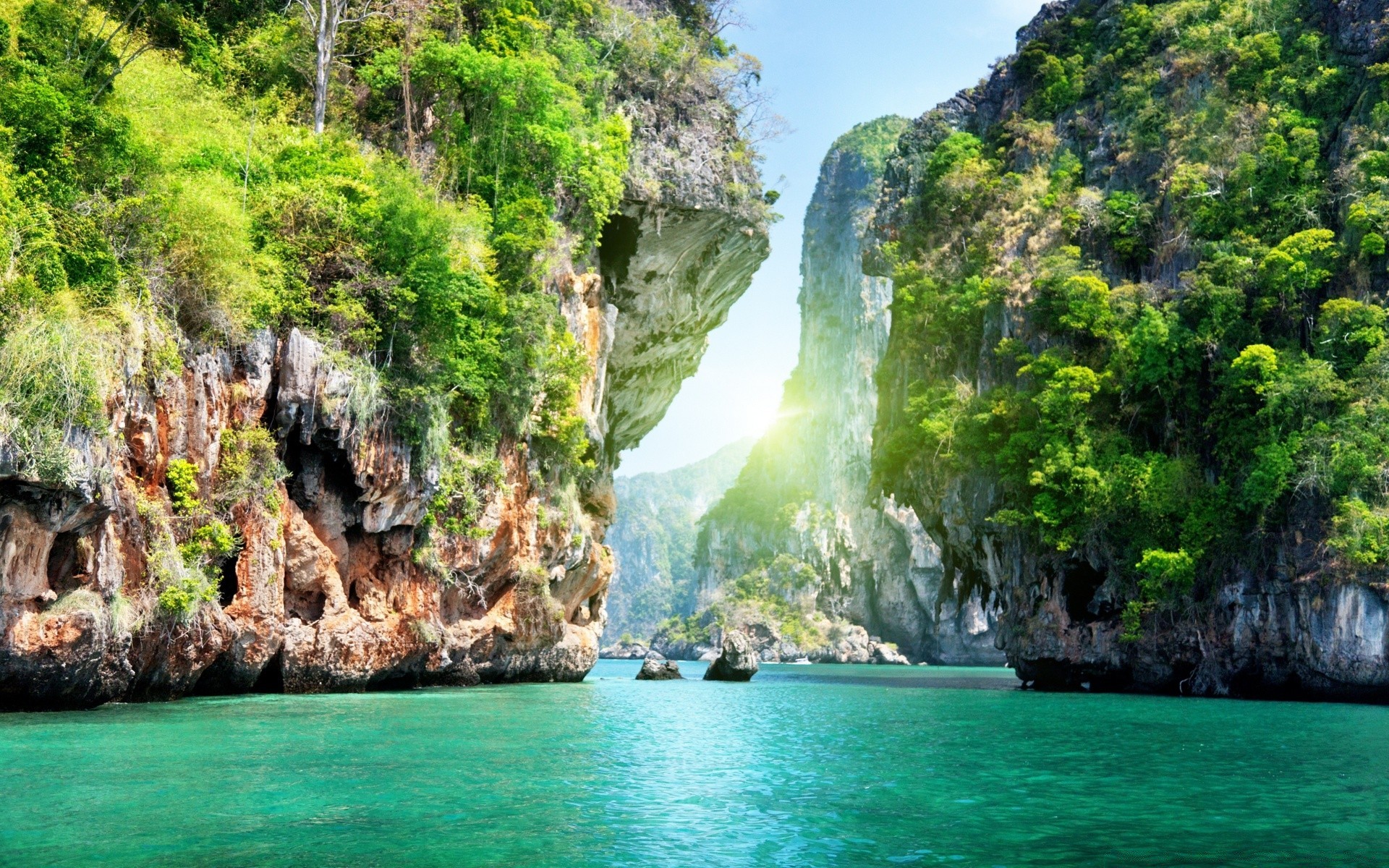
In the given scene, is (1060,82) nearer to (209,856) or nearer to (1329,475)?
(1329,475)

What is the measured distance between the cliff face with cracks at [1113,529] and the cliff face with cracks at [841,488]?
132 feet

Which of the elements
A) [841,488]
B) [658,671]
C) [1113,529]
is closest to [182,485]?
[1113,529]

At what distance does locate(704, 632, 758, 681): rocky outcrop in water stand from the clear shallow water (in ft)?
71.1

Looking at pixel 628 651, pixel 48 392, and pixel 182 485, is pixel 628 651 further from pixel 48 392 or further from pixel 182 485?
pixel 48 392

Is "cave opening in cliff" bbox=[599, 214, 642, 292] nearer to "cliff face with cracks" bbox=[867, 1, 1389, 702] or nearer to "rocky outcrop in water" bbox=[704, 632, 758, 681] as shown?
"cliff face with cracks" bbox=[867, 1, 1389, 702]

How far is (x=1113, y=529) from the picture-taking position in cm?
3098

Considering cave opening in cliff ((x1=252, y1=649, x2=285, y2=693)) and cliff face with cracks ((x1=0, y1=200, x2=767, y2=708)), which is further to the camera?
cave opening in cliff ((x1=252, y1=649, x2=285, y2=693))

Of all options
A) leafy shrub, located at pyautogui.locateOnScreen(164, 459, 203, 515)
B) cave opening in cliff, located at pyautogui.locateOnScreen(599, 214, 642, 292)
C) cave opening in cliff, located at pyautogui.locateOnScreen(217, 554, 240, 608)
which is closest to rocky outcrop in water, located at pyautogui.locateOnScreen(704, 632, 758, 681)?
cave opening in cliff, located at pyautogui.locateOnScreen(599, 214, 642, 292)

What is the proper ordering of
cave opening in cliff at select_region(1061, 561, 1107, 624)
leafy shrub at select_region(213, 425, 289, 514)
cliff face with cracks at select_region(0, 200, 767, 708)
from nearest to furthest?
cliff face with cracks at select_region(0, 200, 767, 708) < leafy shrub at select_region(213, 425, 289, 514) < cave opening in cliff at select_region(1061, 561, 1107, 624)

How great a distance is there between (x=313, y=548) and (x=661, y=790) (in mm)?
12110

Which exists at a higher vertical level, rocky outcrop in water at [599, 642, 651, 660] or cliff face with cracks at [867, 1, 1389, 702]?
cliff face with cracks at [867, 1, 1389, 702]

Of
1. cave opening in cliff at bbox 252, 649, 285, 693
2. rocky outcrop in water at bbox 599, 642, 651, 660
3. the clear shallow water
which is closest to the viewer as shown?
the clear shallow water

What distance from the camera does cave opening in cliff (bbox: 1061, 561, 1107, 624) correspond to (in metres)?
32.7

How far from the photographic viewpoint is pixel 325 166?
2202cm
